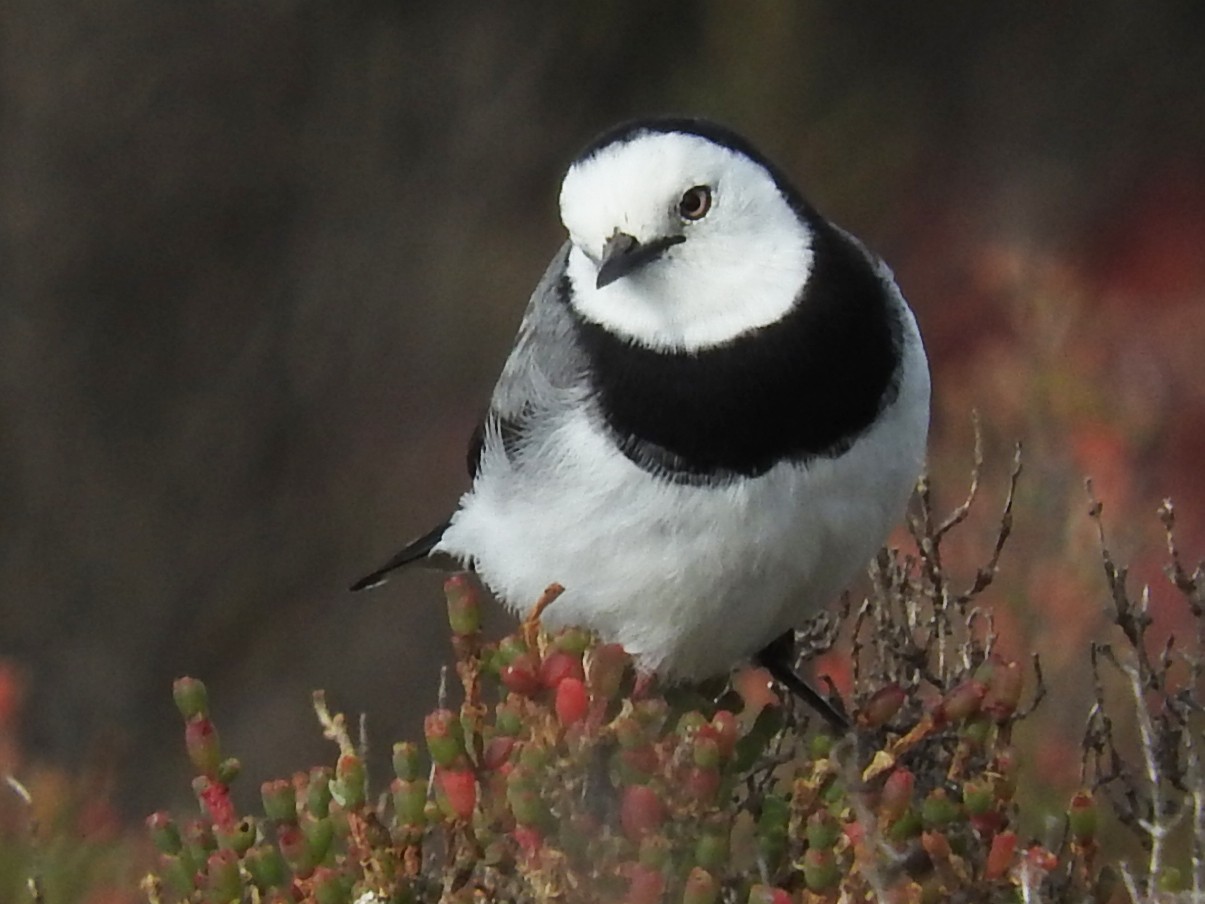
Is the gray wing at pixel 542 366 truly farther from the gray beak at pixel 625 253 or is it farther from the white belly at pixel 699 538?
the gray beak at pixel 625 253

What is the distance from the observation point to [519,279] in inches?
312

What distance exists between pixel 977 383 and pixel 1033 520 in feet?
4.58

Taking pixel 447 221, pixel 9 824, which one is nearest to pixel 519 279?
pixel 447 221

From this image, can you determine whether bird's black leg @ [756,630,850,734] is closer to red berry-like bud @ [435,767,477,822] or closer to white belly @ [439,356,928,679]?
white belly @ [439,356,928,679]

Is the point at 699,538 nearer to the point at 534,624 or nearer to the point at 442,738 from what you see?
the point at 534,624

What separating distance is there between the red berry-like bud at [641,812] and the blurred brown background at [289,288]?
16.8 feet

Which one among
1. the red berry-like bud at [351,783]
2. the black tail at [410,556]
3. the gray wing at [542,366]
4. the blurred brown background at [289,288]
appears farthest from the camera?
the blurred brown background at [289,288]

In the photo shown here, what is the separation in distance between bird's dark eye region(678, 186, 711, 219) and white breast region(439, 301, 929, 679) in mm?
318

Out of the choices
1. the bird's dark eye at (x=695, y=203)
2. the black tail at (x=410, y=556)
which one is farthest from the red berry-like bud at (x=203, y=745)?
the black tail at (x=410, y=556)

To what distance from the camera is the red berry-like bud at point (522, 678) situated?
194 cm

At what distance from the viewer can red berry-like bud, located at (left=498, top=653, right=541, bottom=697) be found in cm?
194

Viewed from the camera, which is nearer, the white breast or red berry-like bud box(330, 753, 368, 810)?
red berry-like bud box(330, 753, 368, 810)

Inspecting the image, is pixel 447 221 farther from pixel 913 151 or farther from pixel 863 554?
pixel 863 554

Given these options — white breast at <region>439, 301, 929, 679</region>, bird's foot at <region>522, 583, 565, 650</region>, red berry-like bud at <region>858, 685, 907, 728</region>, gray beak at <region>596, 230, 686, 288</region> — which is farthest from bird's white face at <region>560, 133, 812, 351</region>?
red berry-like bud at <region>858, 685, 907, 728</region>
